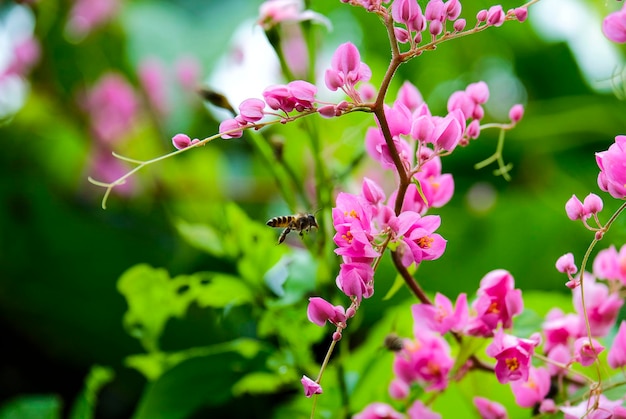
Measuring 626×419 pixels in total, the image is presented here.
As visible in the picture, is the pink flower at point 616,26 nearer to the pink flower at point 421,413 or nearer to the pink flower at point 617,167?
the pink flower at point 617,167

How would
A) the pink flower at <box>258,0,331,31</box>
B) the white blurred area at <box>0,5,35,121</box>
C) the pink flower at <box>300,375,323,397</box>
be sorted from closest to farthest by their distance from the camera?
the pink flower at <box>300,375,323,397</box>, the pink flower at <box>258,0,331,31</box>, the white blurred area at <box>0,5,35,121</box>

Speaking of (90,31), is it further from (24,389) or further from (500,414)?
(500,414)

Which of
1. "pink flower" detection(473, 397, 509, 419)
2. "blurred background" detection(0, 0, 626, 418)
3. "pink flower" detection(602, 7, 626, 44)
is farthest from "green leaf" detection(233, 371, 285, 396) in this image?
"pink flower" detection(602, 7, 626, 44)

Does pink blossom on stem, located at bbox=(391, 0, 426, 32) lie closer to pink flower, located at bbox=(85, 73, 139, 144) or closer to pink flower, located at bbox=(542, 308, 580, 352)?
pink flower, located at bbox=(542, 308, 580, 352)

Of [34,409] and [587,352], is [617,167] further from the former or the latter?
[34,409]

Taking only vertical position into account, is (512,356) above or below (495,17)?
below

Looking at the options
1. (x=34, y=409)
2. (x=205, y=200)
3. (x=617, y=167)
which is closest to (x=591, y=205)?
(x=617, y=167)
